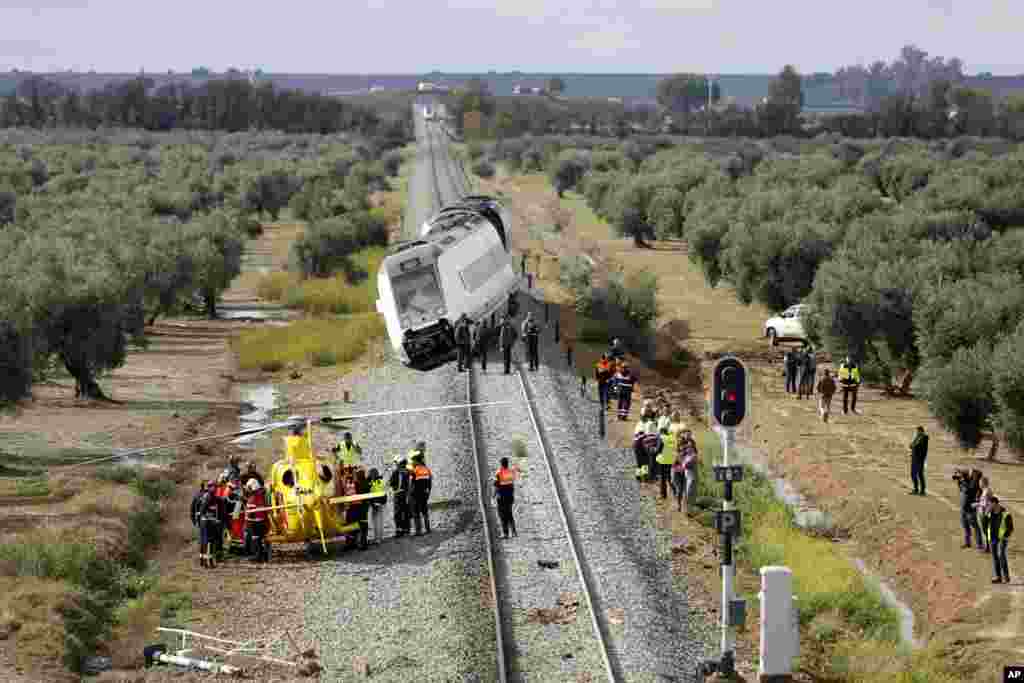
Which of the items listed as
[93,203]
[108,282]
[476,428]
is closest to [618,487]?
[476,428]

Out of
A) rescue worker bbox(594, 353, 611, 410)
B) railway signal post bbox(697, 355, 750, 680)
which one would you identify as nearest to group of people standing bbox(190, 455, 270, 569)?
railway signal post bbox(697, 355, 750, 680)

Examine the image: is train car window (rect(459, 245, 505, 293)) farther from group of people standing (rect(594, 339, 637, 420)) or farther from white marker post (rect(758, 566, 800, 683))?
white marker post (rect(758, 566, 800, 683))

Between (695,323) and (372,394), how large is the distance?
67.3 feet

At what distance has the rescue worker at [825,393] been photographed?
33.1 meters

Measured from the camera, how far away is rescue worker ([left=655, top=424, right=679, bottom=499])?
24016mm

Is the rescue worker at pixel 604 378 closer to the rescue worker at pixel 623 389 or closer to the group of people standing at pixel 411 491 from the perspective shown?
the rescue worker at pixel 623 389

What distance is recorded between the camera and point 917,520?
2511 cm

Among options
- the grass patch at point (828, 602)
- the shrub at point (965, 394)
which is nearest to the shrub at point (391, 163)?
the shrub at point (965, 394)

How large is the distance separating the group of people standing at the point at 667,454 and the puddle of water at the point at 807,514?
61.8 inches

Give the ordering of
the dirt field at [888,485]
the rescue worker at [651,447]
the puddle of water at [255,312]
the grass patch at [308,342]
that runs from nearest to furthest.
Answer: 1. the dirt field at [888,485]
2. the rescue worker at [651,447]
3. the grass patch at [308,342]
4. the puddle of water at [255,312]

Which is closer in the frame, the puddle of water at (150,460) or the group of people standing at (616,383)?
the puddle of water at (150,460)

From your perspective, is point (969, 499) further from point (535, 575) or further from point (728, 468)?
point (728, 468)

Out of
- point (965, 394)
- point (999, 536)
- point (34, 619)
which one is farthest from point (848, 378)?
point (34, 619)

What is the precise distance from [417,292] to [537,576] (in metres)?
12.9
